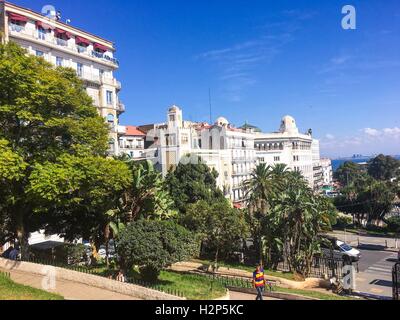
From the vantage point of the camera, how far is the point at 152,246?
20.4 m

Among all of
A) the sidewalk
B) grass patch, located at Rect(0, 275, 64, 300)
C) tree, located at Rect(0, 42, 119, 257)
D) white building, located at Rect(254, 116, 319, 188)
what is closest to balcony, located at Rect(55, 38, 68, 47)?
tree, located at Rect(0, 42, 119, 257)

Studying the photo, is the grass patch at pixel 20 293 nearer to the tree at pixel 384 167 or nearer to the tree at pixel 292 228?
the tree at pixel 292 228

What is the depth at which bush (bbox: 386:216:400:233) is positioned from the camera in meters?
61.2

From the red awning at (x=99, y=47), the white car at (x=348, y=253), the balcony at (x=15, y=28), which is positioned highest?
the red awning at (x=99, y=47)

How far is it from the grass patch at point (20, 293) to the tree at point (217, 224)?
17.1 m

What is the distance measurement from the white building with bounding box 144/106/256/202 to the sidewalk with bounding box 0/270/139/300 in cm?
3299

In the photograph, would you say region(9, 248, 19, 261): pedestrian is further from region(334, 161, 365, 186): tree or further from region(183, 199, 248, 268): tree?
region(334, 161, 365, 186): tree

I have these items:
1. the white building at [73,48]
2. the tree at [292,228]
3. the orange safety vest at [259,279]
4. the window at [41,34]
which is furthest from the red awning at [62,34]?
the orange safety vest at [259,279]

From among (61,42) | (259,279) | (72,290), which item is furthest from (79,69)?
(259,279)

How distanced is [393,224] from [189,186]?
38.4 meters

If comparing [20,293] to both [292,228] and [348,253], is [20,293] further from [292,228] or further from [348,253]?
[348,253]

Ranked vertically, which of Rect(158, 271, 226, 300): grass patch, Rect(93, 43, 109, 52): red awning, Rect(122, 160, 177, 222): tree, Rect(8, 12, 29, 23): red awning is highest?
Rect(93, 43, 109, 52): red awning

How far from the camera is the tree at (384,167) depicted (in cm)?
13562
